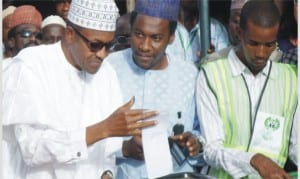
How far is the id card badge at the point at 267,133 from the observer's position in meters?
4.48

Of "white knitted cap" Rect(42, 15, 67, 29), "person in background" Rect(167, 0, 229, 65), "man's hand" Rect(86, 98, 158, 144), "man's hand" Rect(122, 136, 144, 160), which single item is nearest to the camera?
"man's hand" Rect(86, 98, 158, 144)

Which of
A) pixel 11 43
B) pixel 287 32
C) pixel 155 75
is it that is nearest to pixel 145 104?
pixel 155 75

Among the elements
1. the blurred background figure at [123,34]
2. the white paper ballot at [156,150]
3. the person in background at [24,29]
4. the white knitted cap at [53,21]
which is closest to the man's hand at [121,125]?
the white paper ballot at [156,150]

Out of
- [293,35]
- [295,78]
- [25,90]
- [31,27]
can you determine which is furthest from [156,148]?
[31,27]

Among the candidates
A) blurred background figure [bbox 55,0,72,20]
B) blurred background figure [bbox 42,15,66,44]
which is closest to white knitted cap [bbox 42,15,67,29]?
blurred background figure [bbox 42,15,66,44]

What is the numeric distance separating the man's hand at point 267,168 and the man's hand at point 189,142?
308 mm

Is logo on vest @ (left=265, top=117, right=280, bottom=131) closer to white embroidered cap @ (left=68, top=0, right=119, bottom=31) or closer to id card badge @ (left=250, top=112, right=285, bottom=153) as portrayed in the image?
id card badge @ (left=250, top=112, right=285, bottom=153)

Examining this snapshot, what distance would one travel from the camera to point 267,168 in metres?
4.18

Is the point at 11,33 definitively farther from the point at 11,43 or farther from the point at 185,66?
the point at 185,66

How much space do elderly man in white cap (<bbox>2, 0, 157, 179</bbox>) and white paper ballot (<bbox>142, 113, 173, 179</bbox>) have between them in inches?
4.6

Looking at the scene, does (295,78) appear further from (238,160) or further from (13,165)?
(13,165)

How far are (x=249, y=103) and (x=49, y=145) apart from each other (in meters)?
1.17

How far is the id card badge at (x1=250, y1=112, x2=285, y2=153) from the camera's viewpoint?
14.7 ft

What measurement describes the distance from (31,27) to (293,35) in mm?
2010
